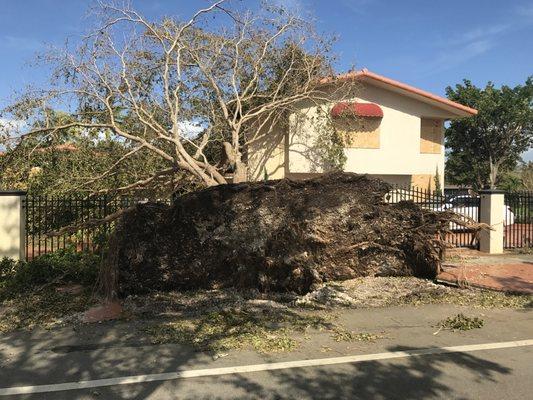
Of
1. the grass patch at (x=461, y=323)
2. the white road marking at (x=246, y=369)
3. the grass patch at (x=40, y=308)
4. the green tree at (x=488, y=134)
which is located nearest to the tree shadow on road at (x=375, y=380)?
the white road marking at (x=246, y=369)

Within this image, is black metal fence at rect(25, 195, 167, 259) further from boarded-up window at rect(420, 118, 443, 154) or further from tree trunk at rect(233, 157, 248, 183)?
boarded-up window at rect(420, 118, 443, 154)

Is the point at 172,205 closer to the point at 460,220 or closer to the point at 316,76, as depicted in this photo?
the point at 460,220

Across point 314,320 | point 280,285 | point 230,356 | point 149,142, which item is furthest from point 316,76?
point 230,356

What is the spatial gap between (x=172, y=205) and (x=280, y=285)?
7.83 ft

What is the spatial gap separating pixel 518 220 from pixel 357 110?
697 centimetres

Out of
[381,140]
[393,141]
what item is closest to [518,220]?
[393,141]

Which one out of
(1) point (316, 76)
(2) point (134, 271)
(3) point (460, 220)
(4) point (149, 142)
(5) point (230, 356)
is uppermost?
(1) point (316, 76)

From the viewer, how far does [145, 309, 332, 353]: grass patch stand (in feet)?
19.6

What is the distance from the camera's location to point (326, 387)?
4.65m

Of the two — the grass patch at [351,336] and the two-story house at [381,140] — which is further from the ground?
the two-story house at [381,140]

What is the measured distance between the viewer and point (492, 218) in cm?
1345

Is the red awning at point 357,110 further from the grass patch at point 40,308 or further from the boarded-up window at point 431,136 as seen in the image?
the grass patch at point 40,308

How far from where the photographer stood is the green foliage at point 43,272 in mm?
9066

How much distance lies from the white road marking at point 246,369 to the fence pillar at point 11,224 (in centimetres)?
616
